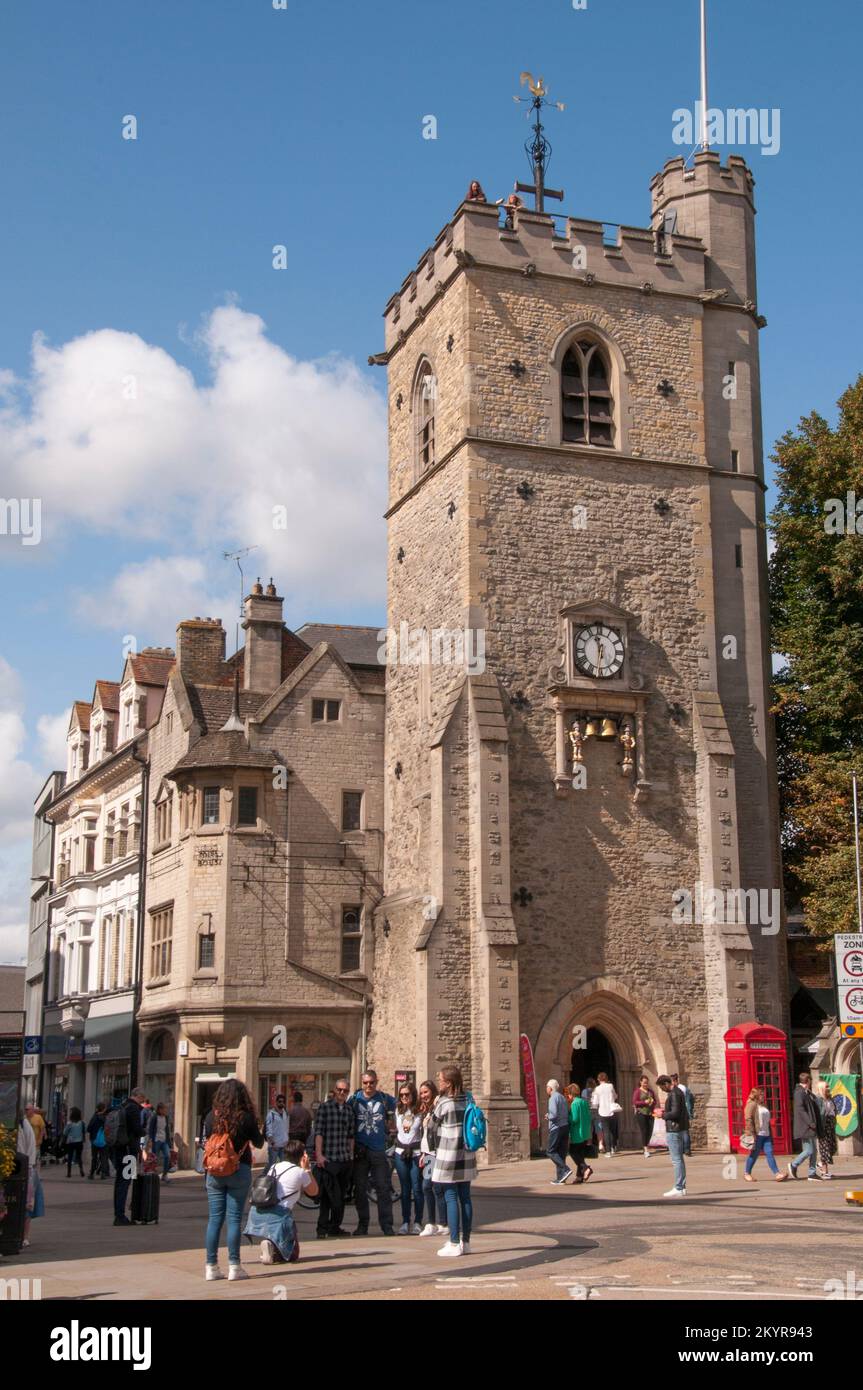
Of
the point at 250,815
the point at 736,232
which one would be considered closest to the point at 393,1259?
the point at 250,815

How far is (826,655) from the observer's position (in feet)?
110

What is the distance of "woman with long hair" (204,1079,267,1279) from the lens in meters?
12.2

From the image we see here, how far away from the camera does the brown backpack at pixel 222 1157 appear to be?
39.8ft

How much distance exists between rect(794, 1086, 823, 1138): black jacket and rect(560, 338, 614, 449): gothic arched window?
1523cm

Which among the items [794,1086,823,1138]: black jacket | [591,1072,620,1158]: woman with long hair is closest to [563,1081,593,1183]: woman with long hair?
[794,1086,823,1138]: black jacket

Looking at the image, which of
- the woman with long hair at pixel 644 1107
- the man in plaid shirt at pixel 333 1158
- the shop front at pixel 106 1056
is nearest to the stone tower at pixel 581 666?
the woman with long hair at pixel 644 1107

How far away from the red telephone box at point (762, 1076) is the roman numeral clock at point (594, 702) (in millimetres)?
5177

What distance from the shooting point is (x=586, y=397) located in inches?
1313

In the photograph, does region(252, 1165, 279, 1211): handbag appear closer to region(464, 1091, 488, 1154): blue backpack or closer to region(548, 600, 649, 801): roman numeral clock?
region(464, 1091, 488, 1154): blue backpack

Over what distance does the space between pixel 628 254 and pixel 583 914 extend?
1438 cm

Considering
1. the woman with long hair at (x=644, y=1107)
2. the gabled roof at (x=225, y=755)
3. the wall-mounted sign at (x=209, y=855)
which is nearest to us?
the woman with long hair at (x=644, y=1107)

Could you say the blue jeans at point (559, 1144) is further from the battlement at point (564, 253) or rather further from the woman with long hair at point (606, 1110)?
the battlement at point (564, 253)

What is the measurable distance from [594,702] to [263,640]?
10.4 m

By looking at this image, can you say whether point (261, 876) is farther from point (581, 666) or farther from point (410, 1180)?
point (410, 1180)
